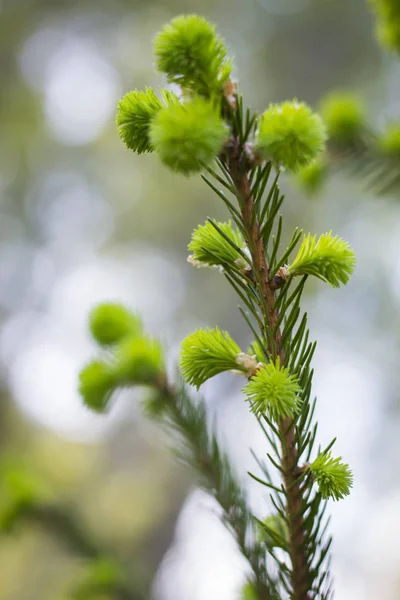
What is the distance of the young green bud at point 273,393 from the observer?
0.20m

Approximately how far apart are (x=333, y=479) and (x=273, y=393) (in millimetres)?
57

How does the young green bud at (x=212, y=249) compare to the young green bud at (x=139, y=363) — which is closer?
the young green bud at (x=212, y=249)

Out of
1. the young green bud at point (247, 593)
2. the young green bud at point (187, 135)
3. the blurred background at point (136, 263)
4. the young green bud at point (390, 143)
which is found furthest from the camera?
the blurred background at point (136, 263)

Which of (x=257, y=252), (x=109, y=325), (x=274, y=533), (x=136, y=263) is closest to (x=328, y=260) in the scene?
(x=257, y=252)

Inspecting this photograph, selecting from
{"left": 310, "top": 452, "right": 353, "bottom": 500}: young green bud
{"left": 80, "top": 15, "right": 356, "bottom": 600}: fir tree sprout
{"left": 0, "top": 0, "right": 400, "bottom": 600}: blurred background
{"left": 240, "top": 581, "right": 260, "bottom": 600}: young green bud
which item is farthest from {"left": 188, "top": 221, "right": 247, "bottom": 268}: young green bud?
{"left": 0, "top": 0, "right": 400, "bottom": 600}: blurred background

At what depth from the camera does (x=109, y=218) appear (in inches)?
68.6

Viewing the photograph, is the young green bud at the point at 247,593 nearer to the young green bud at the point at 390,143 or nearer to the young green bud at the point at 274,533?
the young green bud at the point at 274,533

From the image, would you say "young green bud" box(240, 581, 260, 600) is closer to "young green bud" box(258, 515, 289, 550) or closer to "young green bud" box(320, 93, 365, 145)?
"young green bud" box(258, 515, 289, 550)

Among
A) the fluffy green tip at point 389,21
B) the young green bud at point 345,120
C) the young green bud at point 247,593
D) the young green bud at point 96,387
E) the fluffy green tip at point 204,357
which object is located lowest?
the young green bud at point 247,593

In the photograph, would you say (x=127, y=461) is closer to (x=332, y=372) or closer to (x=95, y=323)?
(x=332, y=372)

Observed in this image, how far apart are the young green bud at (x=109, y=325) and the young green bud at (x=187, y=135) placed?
25cm

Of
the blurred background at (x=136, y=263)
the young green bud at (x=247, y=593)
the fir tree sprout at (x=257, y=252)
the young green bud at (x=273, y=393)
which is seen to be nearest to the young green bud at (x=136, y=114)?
the fir tree sprout at (x=257, y=252)

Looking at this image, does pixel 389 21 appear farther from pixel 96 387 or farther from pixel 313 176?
pixel 96 387

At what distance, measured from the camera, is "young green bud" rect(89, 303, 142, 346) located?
0.42 meters
